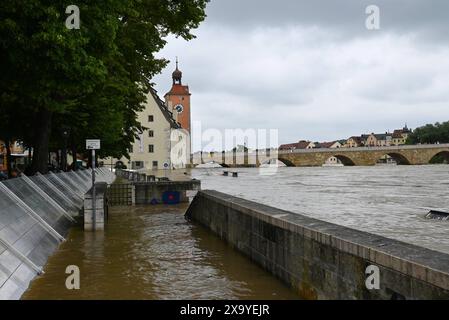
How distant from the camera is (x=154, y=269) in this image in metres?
10.0

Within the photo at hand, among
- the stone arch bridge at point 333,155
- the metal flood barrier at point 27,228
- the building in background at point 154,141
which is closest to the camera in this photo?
the metal flood barrier at point 27,228

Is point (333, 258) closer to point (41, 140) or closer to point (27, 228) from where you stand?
point (27, 228)

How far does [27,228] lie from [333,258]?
7099 millimetres

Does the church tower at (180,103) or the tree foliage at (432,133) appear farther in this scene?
the tree foliage at (432,133)

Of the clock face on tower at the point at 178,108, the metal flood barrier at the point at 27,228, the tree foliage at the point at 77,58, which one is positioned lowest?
the metal flood barrier at the point at 27,228

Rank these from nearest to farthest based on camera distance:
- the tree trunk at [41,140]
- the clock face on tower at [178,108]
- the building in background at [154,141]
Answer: the tree trunk at [41,140] < the building in background at [154,141] < the clock face on tower at [178,108]

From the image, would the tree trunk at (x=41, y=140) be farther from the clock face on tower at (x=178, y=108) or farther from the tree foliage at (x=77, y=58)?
the clock face on tower at (x=178, y=108)

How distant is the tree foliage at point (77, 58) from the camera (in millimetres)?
10852

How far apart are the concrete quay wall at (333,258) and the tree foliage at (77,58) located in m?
5.24

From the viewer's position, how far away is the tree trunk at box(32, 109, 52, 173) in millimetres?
19197

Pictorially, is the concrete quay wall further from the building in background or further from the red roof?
the red roof

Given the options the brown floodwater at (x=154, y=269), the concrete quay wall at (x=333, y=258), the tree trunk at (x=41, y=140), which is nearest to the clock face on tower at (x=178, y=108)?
the tree trunk at (x=41, y=140)

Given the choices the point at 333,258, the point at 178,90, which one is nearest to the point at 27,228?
the point at 333,258
